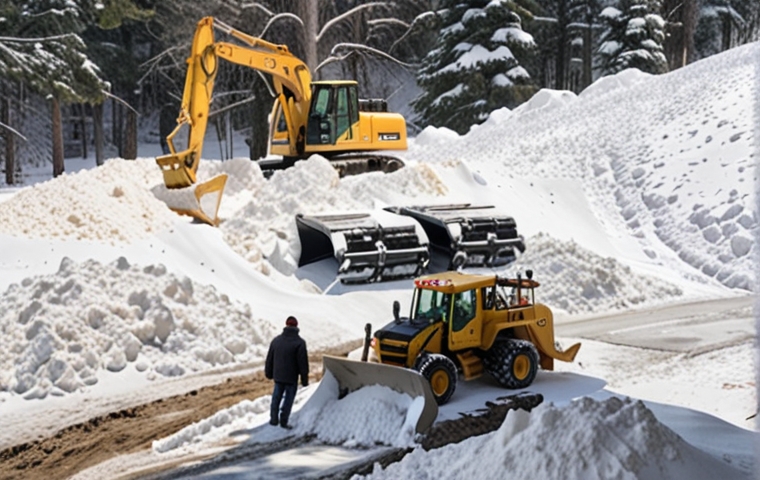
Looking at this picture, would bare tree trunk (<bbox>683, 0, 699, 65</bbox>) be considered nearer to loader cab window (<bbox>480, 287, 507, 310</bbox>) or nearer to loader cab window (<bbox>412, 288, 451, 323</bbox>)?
loader cab window (<bbox>480, 287, 507, 310</bbox>)

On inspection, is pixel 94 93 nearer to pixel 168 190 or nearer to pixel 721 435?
pixel 168 190

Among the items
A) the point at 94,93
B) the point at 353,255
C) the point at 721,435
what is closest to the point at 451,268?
the point at 353,255

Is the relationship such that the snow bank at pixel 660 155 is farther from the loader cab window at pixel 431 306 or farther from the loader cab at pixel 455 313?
the loader cab window at pixel 431 306

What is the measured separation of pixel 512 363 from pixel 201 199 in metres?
7.38

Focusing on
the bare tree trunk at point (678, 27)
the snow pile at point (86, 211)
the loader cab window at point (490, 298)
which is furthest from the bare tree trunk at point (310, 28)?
the loader cab window at point (490, 298)

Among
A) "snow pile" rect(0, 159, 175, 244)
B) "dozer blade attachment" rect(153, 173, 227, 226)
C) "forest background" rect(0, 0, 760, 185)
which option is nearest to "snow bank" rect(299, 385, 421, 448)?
"snow pile" rect(0, 159, 175, 244)

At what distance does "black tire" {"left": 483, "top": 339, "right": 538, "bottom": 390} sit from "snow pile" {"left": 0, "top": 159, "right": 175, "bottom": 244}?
6.04 meters

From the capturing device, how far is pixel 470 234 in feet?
51.5

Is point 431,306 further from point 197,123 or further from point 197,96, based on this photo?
point 197,96

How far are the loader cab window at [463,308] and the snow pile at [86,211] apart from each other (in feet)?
19.0

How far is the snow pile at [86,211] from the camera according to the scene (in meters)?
13.4

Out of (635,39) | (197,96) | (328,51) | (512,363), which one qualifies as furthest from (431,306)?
(635,39)

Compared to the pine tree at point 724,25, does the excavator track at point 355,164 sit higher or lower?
lower

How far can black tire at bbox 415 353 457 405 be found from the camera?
9.05 m
